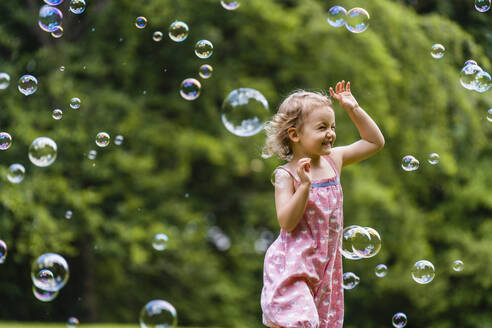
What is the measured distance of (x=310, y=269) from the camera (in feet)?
8.50

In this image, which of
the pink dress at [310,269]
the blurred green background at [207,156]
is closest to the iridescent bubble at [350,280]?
the pink dress at [310,269]

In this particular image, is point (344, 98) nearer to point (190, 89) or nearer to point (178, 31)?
point (190, 89)

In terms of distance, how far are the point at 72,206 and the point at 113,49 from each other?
6.43ft

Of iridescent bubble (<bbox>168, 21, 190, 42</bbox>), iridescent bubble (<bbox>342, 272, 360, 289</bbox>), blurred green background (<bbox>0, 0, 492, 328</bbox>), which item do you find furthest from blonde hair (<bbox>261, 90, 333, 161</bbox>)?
blurred green background (<bbox>0, 0, 492, 328</bbox>)

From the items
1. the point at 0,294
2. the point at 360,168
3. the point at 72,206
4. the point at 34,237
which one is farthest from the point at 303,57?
the point at 0,294

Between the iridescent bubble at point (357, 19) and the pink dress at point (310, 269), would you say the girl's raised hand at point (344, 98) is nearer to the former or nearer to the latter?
the pink dress at point (310, 269)

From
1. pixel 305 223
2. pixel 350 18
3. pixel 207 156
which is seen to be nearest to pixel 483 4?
pixel 350 18

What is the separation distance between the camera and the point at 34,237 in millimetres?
7258

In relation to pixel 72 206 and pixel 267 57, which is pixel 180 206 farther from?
pixel 267 57

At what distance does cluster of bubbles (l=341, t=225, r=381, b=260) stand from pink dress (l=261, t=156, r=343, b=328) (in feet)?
1.32

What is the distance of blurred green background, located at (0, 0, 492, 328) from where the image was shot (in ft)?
24.9

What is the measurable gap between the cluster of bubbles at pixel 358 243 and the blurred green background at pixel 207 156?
4007 millimetres

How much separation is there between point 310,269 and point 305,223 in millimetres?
179

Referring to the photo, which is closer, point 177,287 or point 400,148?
point 400,148
